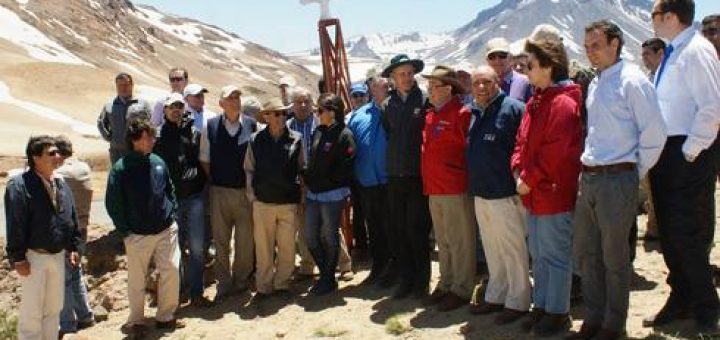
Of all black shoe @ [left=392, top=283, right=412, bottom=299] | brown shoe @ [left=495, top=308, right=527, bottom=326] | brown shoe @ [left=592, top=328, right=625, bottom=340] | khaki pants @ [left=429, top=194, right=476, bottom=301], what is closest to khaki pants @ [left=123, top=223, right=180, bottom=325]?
black shoe @ [left=392, top=283, right=412, bottom=299]

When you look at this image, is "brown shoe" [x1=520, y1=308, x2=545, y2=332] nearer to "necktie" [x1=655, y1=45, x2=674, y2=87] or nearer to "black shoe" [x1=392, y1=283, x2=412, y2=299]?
"black shoe" [x1=392, y1=283, x2=412, y2=299]

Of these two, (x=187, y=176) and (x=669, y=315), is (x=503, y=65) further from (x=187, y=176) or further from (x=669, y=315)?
(x=187, y=176)

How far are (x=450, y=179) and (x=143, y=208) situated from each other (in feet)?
9.75

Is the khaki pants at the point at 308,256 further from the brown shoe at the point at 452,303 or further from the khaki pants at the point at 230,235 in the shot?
the brown shoe at the point at 452,303

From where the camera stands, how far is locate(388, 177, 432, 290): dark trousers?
759 cm

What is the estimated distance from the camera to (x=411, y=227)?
762 cm

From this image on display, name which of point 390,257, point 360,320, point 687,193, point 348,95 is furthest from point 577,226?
point 348,95

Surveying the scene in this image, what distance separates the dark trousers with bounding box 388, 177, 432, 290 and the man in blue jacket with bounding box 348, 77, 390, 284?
0.35 metres

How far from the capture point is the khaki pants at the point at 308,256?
29.2 ft

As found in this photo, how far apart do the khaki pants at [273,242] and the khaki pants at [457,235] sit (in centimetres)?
195

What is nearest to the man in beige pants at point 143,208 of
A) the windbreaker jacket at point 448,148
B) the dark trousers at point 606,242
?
the windbreaker jacket at point 448,148

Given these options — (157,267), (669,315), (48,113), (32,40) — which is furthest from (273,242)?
(32,40)

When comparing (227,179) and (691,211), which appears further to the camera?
(227,179)

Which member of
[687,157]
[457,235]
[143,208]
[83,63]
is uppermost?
[83,63]
